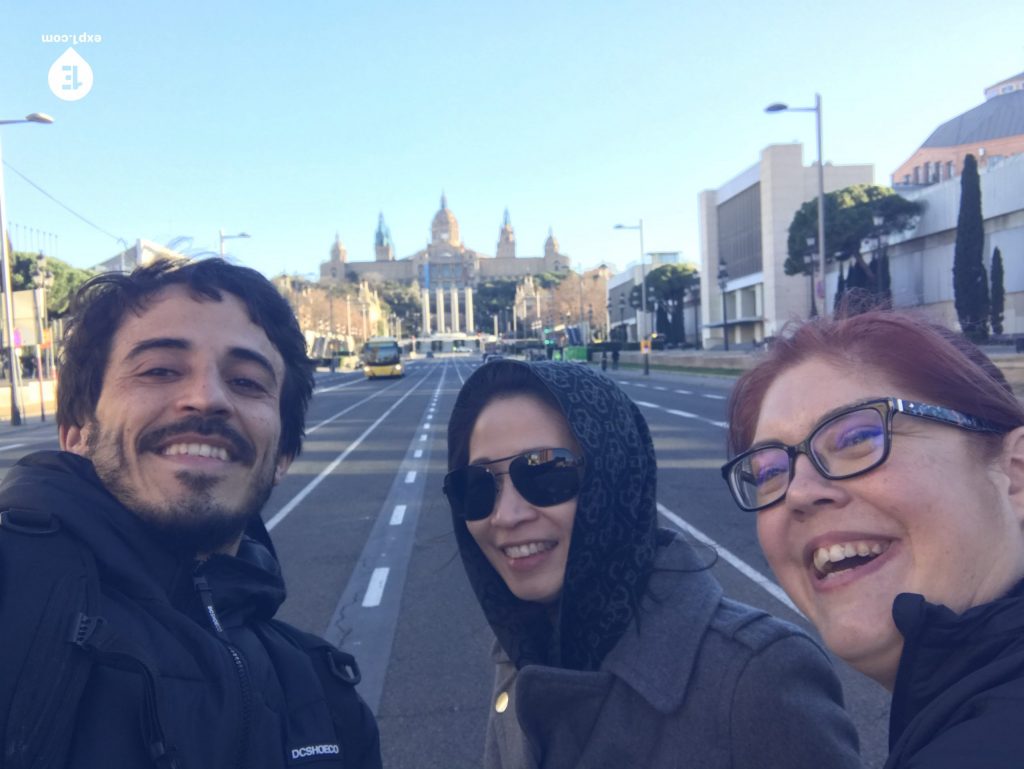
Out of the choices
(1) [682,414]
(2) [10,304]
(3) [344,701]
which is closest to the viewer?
(3) [344,701]

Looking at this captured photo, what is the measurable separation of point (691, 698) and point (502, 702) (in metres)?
0.55

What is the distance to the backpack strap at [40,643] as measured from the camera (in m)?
1.37

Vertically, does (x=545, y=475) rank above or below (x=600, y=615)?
above

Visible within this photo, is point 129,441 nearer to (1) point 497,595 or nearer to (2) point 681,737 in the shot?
(1) point 497,595

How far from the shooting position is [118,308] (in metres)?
2.03

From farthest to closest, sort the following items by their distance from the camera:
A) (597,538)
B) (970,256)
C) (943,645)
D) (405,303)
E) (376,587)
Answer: (405,303) → (970,256) → (376,587) → (597,538) → (943,645)

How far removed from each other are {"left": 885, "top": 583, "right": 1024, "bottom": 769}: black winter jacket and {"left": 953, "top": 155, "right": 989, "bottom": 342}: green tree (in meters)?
40.1

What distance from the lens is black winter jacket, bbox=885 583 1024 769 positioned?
3.65ft

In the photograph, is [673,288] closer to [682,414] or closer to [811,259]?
[811,259]

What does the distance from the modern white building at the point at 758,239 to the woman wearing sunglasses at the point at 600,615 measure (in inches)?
2335

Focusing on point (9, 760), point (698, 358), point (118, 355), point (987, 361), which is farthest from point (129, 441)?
point (698, 358)

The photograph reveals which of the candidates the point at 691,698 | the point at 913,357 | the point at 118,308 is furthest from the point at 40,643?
the point at 913,357

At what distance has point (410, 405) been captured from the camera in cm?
3231

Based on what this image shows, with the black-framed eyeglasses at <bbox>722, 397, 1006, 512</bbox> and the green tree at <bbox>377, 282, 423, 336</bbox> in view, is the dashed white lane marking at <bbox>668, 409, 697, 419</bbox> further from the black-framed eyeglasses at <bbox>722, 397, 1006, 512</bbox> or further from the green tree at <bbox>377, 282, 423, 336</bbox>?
the green tree at <bbox>377, 282, 423, 336</bbox>
